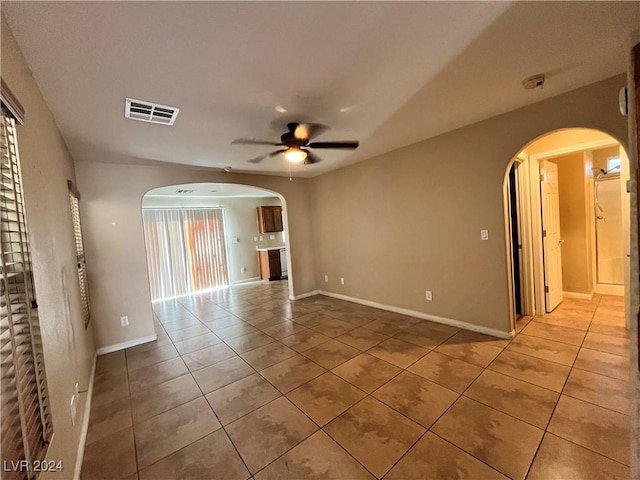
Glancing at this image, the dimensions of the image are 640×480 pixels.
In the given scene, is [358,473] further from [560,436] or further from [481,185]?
[481,185]

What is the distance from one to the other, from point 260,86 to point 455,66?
136 cm

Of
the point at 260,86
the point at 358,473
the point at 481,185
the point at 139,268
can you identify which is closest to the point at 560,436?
the point at 358,473

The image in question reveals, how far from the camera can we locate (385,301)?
4.19m

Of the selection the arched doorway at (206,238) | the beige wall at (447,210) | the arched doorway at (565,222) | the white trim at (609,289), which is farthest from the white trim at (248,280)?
the white trim at (609,289)

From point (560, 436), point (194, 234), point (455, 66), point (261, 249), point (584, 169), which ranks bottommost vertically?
point (560, 436)

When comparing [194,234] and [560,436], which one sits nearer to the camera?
[560,436]

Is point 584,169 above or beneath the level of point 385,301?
above

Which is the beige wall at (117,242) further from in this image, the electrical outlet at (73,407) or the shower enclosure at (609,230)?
the shower enclosure at (609,230)

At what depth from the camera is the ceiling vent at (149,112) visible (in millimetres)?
2006

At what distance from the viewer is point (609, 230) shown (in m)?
4.10

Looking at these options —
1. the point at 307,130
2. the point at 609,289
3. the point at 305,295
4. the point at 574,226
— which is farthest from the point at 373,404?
the point at 609,289

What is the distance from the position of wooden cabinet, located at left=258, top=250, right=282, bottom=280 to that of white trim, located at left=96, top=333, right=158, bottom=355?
12.3ft

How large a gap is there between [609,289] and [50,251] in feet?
21.9

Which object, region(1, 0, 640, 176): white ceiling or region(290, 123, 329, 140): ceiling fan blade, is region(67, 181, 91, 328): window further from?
region(290, 123, 329, 140): ceiling fan blade
